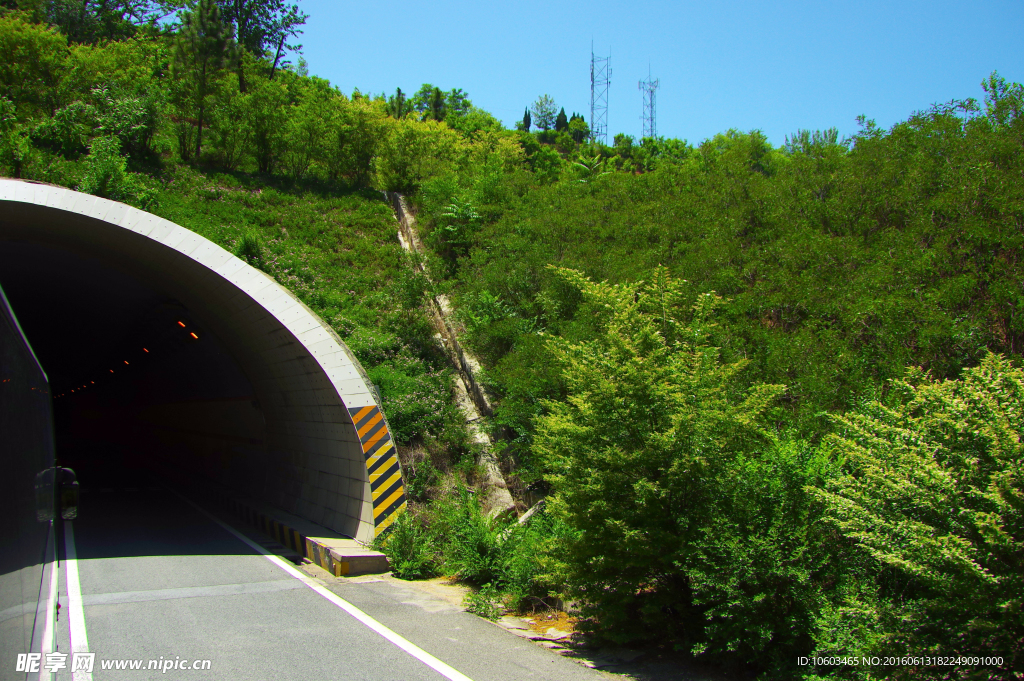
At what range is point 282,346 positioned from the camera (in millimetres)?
11727

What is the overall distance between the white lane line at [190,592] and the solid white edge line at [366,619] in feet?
1.29

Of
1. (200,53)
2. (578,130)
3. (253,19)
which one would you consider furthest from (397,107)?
(578,130)

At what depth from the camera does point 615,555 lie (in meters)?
6.20

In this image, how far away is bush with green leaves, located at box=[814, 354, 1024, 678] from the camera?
405 cm

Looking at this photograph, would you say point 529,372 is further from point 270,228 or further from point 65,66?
point 65,66

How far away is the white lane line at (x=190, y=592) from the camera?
7.88 meters

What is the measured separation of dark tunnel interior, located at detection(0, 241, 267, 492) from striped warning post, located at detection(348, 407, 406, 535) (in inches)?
231

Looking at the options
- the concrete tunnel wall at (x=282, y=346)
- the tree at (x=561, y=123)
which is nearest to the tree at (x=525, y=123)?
the tree at (x=561, y=123)

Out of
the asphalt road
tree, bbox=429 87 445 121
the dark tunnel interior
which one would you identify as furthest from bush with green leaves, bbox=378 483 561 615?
tree, bbox=429 87 445 121

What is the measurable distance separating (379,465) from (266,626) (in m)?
3.86

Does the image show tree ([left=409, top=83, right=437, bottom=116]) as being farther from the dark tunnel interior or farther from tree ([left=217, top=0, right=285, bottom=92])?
the dark tunnel interior

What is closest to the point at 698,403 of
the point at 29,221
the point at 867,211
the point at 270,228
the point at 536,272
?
the point at 867,211

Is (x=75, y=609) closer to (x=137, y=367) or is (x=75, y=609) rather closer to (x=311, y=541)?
(x=311, y=541)

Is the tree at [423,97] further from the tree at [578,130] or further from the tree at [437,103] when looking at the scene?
the tree at [578,130]
